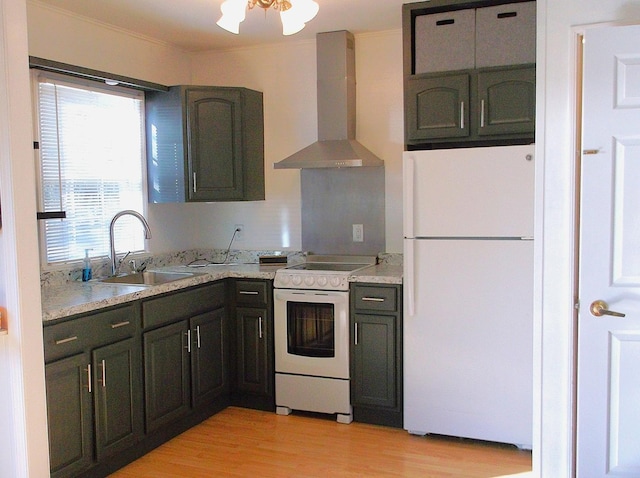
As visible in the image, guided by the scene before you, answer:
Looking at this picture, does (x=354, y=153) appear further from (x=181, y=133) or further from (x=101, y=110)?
(x=101, y=110)

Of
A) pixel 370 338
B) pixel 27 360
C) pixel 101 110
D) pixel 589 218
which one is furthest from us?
pixel 101 110

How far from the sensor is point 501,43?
11.4 feet

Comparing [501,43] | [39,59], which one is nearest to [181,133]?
[39,59]

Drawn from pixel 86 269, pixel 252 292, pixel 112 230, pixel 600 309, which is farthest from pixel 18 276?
pixel 600 309

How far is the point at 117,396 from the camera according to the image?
319 cm

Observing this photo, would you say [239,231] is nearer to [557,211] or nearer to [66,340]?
[66,340]

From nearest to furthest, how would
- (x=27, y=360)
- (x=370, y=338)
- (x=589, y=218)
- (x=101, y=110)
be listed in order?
(x=589, y=218)
(x=27, y=360)
(x=370, y=338)
(x=101, y=110)

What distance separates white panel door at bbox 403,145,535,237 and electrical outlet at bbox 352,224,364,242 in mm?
889

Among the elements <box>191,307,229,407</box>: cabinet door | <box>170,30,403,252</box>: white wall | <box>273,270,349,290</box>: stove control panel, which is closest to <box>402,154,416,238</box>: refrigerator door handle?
<box>273,270,349,290</box>: stove control panel

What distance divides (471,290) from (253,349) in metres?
1.50

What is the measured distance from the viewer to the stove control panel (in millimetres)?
3814

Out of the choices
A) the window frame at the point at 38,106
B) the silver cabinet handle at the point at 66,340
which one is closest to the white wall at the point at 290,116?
the window frame at the point at 38,106

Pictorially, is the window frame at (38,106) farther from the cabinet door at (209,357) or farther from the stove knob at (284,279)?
the stove knob at (284,279)

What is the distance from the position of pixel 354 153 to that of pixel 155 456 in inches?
86.5
